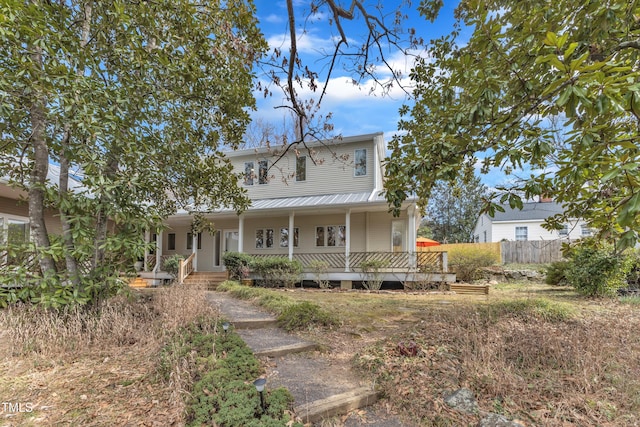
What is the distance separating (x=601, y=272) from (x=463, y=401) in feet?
29.9

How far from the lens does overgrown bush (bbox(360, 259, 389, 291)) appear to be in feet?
42.1

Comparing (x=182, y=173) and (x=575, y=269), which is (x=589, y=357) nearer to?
(x=182, y=173)

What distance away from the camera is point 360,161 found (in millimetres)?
15562

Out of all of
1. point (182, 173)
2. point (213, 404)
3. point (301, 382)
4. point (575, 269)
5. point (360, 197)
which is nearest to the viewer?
point (213, 404)

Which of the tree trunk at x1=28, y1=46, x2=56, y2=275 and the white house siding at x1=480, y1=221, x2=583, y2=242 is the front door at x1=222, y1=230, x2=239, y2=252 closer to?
the tree trunk at x1=28, y1=46, x2=56, y2=275

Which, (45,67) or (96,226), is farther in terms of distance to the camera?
(96,226)

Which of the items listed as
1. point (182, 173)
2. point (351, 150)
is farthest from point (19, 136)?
point (351, 150)

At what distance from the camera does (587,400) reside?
3.16 m

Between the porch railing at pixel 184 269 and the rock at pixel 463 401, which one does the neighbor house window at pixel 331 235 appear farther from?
the rock at pixel 463 401

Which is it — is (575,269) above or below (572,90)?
below

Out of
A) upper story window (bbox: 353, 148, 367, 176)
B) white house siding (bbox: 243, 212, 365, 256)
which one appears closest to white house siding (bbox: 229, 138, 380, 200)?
upper story window (bbox: 353, 148, 367, 176)

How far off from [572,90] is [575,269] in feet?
33.9

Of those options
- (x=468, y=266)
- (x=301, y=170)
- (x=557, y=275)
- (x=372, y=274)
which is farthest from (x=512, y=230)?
(x=301, y=170)

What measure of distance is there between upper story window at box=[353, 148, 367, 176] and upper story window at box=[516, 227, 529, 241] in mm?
16807
